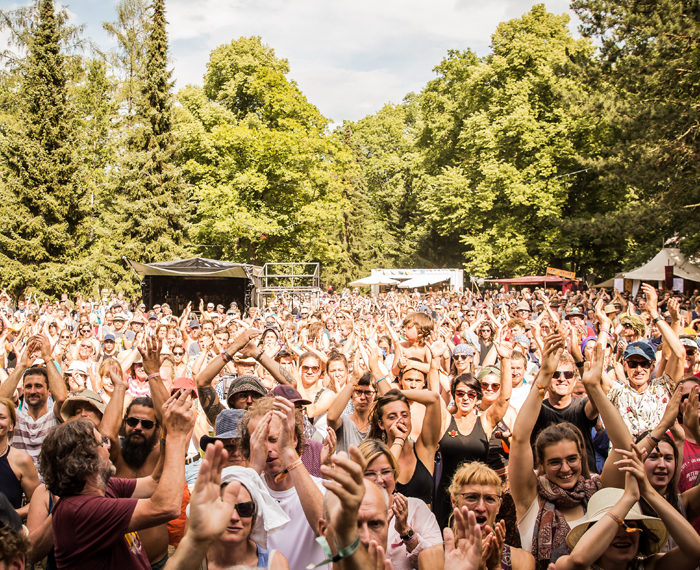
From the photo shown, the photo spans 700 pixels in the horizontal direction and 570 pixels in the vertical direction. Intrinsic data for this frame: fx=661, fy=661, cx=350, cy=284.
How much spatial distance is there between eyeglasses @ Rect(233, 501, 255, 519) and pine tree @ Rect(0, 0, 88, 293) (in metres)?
27.1

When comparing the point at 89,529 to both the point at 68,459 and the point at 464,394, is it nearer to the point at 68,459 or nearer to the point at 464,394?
the point at 68,459

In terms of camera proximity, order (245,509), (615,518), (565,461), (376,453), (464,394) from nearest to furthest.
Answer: (245,509), (615,518), (376,453), (565,461), (464,394)

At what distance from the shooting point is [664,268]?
23578 millimetres

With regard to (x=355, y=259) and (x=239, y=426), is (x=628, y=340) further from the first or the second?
(x=355, y=259)

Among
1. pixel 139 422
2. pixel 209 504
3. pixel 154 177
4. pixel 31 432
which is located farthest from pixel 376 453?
pixel 154 177

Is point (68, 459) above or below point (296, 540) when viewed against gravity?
above

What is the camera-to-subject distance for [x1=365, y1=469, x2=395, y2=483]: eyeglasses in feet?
10.1

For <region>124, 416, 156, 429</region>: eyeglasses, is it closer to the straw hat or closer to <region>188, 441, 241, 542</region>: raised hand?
<region>188, 441, 241, 542</region>: raised hand

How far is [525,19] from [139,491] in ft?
120

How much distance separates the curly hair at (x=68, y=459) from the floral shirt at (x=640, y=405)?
3753 mm

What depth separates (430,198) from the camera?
38906mm

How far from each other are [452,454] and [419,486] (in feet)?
1.70

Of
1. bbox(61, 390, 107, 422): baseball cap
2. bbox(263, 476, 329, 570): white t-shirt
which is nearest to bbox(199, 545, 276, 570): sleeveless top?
bbox(263, 476, 329, 570): white t-shirt

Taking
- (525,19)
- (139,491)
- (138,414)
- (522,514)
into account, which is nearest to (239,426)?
(139,491)
